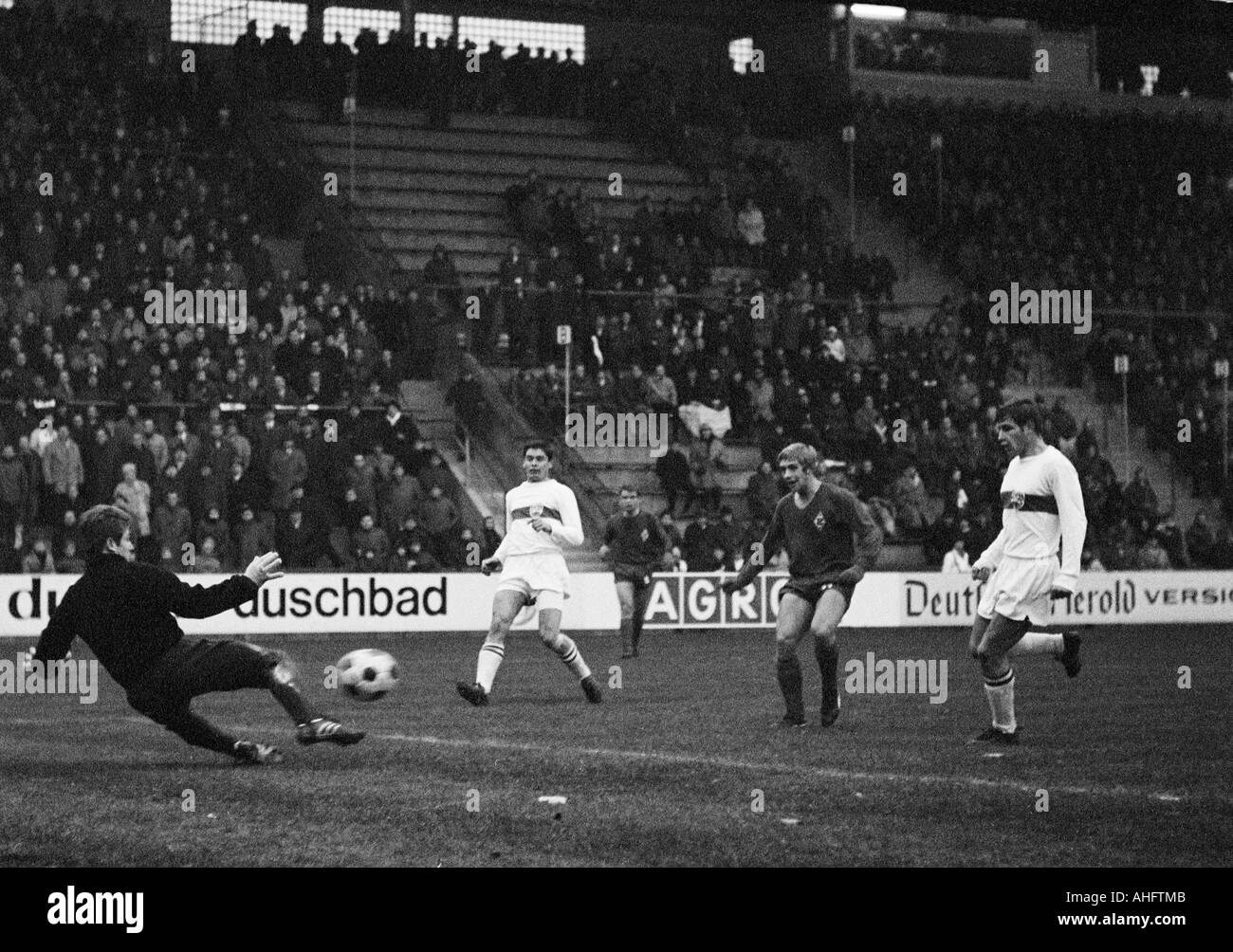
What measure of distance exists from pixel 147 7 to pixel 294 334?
28.5ft

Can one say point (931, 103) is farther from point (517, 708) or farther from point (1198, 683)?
point (517, 708)

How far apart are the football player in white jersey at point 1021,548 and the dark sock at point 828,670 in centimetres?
137

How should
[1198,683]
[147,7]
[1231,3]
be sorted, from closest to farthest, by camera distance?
[1231,3]
[1198,683]
[147,7]

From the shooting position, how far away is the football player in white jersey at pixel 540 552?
15469mm

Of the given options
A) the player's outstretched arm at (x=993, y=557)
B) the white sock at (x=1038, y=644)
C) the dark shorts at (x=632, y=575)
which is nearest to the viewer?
the player's outstretched arm at (x=993, y=557)

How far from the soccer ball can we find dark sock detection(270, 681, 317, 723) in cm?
107

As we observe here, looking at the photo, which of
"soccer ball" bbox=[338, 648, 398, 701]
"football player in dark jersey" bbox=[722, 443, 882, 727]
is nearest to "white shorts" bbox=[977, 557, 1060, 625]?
"football player in dark jersey" bbox=[722, 443, 882, 727]

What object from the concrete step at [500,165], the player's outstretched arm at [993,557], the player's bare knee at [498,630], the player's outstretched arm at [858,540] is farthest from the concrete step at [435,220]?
the player's outstretched arm at [993,557]

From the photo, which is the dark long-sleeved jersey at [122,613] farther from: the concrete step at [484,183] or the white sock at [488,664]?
the concrete step at [484,183]

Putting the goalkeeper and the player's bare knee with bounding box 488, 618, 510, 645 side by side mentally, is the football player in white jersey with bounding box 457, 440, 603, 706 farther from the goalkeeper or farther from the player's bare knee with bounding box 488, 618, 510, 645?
the goalkeeper

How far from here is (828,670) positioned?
1403 cm

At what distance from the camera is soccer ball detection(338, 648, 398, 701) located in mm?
12266

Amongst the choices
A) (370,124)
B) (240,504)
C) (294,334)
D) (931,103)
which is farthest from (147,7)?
(931,103)
